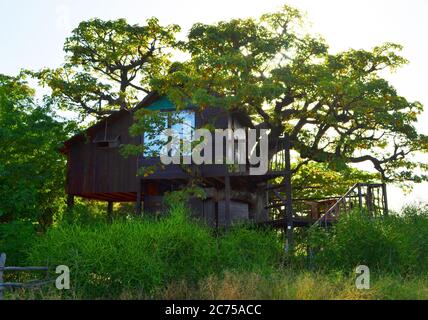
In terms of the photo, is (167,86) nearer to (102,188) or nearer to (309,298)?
(102,188)

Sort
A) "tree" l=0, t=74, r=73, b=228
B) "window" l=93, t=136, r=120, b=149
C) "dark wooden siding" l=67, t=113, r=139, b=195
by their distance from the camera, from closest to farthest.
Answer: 1. "tree" l=0, t=74, r=73, b=228
2. "dark wooden siding" l=67, t=113, r=139, b=195
3. "window" l=93, t=136, r=120, b=149

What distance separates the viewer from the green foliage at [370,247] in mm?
15320

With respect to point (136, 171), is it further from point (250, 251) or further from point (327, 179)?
point (327, 179)

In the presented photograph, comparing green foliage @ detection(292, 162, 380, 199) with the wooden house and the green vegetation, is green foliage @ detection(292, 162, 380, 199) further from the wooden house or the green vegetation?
the green vegetation

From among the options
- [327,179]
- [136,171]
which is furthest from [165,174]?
[327,179]

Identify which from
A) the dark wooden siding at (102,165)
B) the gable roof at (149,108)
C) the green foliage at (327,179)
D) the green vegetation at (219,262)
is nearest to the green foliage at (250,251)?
the green vegetation at (219,262)

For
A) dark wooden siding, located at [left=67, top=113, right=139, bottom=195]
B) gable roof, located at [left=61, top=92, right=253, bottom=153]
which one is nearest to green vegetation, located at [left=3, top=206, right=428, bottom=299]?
gable roof, located at [left=61, top=92, right=253, bottom=153]

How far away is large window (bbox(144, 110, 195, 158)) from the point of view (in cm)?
2030

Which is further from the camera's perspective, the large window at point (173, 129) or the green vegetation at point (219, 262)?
the large window at point (173, 129)

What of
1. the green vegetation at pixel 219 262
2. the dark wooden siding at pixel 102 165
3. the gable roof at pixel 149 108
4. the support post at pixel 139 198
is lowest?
the green vegetation at pixel 219 262

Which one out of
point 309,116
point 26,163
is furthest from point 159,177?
point 309,116

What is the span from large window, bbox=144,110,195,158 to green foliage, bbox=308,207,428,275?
699cm

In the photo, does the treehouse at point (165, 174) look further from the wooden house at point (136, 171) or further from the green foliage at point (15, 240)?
the green foliage at point (15, 240)

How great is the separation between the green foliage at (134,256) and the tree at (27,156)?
19.6 ft
